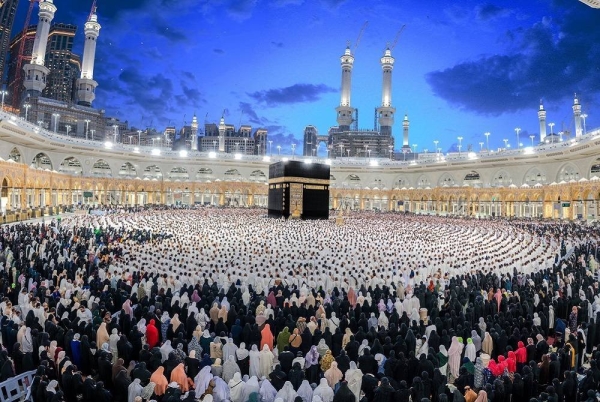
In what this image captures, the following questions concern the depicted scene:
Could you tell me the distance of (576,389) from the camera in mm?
4680

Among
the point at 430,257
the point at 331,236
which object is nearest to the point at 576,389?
the point at 430,257

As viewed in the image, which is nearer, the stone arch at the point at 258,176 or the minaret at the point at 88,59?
the stone arch at the point at 258,176

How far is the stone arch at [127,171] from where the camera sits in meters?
45.4

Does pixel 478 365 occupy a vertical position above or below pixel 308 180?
below

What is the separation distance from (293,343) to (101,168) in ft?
152

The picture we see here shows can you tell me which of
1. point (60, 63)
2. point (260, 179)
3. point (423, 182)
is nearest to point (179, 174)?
point (260, 179)

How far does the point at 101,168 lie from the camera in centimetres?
4525

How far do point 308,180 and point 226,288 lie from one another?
73.7ft

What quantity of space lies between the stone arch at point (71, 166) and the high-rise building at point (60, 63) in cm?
5530

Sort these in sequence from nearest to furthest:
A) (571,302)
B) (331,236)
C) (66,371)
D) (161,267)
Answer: (66,371) → (571,302) → (161,267) → (331,236)

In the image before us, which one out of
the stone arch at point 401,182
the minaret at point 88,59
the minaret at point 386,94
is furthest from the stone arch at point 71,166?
the minaret at point 386,94

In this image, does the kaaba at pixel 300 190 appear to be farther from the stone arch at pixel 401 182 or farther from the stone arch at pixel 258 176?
the stone arch at pixel 401 182

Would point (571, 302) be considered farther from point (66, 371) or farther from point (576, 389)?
point (66, 371)

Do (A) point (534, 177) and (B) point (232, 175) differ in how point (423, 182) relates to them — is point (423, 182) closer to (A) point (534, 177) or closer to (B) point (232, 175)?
(A) point (534, 177)
